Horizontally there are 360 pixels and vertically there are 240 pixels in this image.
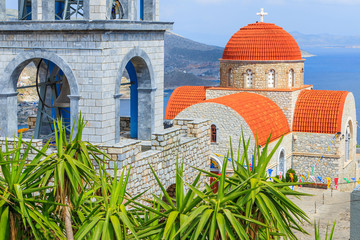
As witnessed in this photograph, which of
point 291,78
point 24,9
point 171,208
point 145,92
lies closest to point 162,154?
point 145,92

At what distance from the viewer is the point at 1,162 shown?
7.36 metres

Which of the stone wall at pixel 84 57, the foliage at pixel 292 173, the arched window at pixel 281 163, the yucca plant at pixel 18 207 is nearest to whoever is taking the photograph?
the yucca plant at pixel 18 207

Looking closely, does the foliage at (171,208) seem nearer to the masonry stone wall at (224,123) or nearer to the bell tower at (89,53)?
the bell tower at (89,53)

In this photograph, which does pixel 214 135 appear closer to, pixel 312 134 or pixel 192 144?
pixel 312 134

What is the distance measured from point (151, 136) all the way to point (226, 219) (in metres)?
5.73

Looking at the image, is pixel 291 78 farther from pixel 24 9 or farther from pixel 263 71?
pixel 24 9

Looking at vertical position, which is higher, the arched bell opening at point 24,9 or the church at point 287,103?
the arched bell opening at point 24,9

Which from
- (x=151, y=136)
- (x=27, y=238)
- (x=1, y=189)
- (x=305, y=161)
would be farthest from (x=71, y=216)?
(x=305, y=161)

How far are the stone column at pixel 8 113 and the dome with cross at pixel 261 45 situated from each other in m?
19.7

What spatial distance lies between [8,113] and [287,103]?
65.4 feet

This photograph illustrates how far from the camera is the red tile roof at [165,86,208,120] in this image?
106ft

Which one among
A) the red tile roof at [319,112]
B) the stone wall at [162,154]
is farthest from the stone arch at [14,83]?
the red tile roof at [319,112]

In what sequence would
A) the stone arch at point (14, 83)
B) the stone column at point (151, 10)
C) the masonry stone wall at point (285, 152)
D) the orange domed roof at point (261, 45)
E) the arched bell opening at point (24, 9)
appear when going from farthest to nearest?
1. the orange domed roof at point (261, 45)
2. the masonry stone wall at point (285, 152)
3. the stone column at point (151, 10)
4. the arched bell opening at point (24, 9)
5. the stone arch at point (14, 83)

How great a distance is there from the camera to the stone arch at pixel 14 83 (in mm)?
11461
